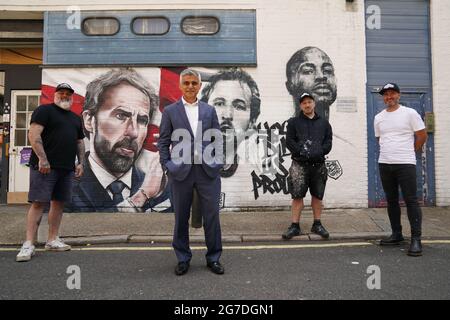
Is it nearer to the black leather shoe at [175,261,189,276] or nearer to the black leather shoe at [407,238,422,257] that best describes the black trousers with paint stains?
the black leather shoe at [407,238,422,257]

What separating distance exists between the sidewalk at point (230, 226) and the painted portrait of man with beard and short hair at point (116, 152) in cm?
43

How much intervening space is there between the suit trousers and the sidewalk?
1.45m

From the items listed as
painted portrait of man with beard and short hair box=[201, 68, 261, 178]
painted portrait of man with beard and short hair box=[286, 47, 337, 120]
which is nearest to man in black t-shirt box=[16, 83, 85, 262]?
painted portrait of man with beard and short hair box=[201, 68, 261, 178]

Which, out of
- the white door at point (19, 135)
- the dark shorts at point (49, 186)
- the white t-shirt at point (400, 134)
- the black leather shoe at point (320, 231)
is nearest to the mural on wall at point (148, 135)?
the white door at point (19, 135)

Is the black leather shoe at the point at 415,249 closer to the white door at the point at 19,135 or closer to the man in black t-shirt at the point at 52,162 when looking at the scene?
the man in black t-shirt at the point at 52,162

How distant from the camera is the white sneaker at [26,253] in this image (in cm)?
420

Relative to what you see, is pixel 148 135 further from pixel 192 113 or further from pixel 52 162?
pixel 192 113

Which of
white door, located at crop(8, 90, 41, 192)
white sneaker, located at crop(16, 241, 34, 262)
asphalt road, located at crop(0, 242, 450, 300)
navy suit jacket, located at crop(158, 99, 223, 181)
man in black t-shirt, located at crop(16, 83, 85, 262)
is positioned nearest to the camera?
asphalt road, located at crop(0, 242, 450, 300)

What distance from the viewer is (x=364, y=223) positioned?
5984 mm

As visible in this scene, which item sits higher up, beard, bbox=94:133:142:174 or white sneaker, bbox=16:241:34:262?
beard, bbox=94:133:142:174

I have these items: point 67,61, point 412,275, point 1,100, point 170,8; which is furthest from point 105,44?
point 412,275

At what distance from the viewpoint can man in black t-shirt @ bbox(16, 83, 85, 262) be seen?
440 centimetres
